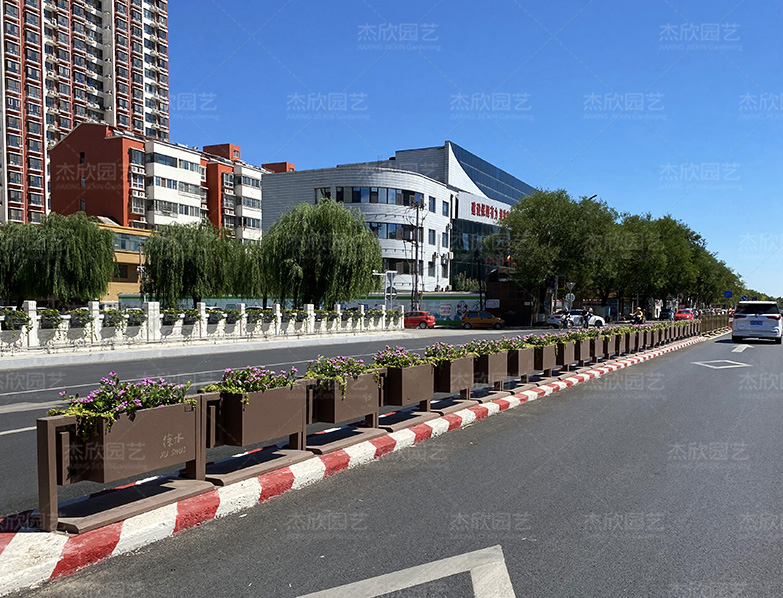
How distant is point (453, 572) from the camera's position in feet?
12.5

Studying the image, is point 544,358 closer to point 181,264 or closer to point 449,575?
point 449,575

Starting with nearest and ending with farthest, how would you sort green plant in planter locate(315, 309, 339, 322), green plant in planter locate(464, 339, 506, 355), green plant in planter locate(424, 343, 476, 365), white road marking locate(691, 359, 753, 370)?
green plant in planter locate(424, 343, 476, 365), green plant in planter locate(464, 339, 506, 355), white road marking locate(691, 359, 753, 370), green plant in planter locate(315, 309, 339, 322)

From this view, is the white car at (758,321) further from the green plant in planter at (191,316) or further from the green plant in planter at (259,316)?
the green plant in planter at (191,316)

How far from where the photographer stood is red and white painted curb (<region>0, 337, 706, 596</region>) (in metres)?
3.66

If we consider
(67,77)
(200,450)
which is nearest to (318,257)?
(200,450)

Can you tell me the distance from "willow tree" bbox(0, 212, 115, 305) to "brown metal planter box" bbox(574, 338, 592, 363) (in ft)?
106

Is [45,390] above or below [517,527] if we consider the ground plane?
below

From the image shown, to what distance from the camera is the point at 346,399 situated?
21.9ft

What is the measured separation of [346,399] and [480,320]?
4388 centimetres

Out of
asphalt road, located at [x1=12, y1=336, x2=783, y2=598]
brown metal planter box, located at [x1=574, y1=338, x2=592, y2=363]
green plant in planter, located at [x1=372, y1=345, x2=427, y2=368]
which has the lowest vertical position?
asphalt road, located at [x1=12, y1=336, x2=783, y2=598]

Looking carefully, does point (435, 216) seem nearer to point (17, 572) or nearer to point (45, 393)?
point (45, 393)

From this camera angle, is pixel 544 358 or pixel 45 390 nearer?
pixel 45 390

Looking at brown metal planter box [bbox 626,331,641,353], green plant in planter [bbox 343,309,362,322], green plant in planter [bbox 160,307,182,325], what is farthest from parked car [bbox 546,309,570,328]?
green plant in planter [bbox 160,307,182,325]

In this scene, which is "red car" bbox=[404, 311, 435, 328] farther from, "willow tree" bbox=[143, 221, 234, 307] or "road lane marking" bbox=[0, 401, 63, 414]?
"road lane marking" bbox=[0, 401, 63, 414]
